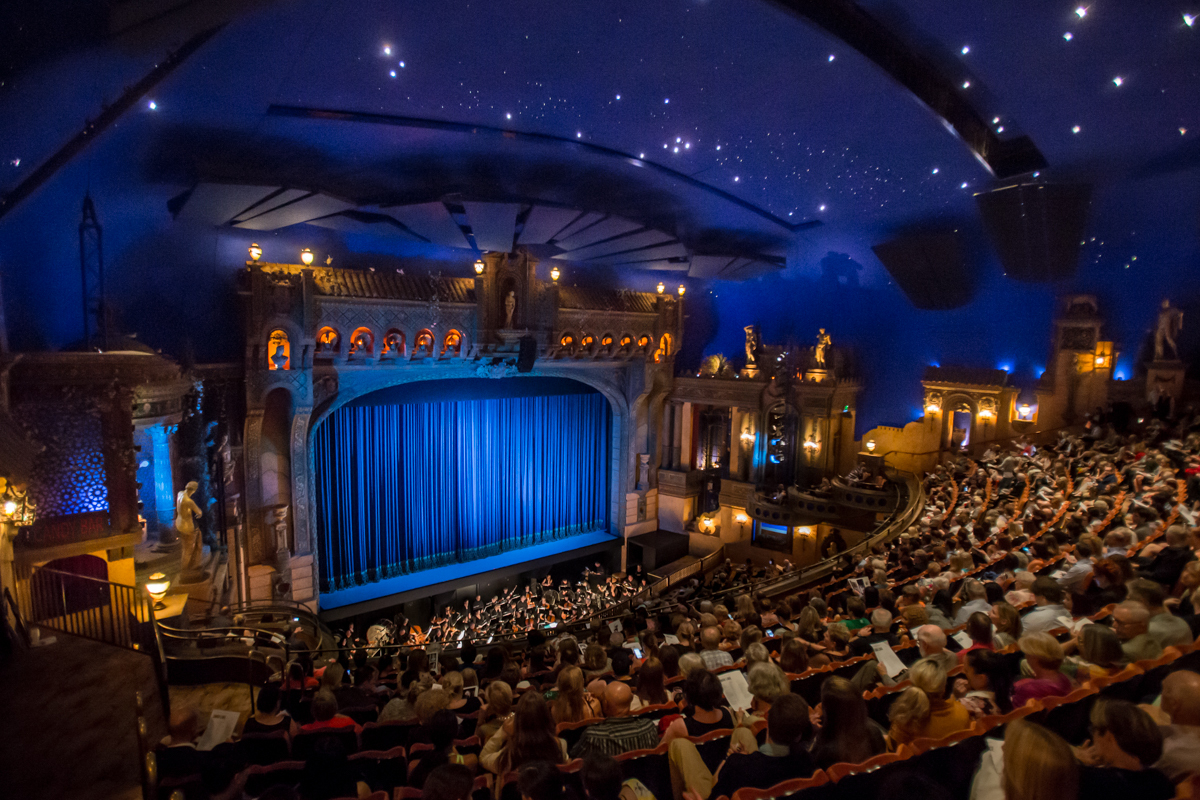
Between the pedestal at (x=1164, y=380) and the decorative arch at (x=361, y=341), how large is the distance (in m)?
17.9

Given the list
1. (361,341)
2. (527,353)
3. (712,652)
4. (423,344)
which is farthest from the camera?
(527,353)

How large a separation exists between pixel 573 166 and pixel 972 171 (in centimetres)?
829

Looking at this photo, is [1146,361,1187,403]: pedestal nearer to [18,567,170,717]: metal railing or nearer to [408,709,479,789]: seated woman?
[408,709,479,789]: seated woman

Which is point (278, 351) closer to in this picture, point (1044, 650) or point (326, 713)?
point (326, 713)

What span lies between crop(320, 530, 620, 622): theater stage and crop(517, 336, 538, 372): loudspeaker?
5.86 m

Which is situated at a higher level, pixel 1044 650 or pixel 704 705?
pixel 1044 650

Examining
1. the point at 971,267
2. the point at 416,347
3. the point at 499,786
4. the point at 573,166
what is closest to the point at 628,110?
the point at 573,166

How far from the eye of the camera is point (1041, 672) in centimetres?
340

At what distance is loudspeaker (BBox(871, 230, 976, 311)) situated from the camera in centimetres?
1576

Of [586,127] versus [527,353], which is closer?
[586,127]

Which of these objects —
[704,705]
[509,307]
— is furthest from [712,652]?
[509,307]

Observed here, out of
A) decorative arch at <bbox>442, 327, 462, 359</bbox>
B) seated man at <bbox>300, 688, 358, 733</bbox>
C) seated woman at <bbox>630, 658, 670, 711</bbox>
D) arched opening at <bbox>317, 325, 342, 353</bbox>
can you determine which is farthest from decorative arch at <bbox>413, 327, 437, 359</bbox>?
seated woman at <bbox>630, 658, 670, 711</bbox>

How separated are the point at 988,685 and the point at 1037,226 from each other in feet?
46.5

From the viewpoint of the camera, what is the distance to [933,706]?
311 centimetres
